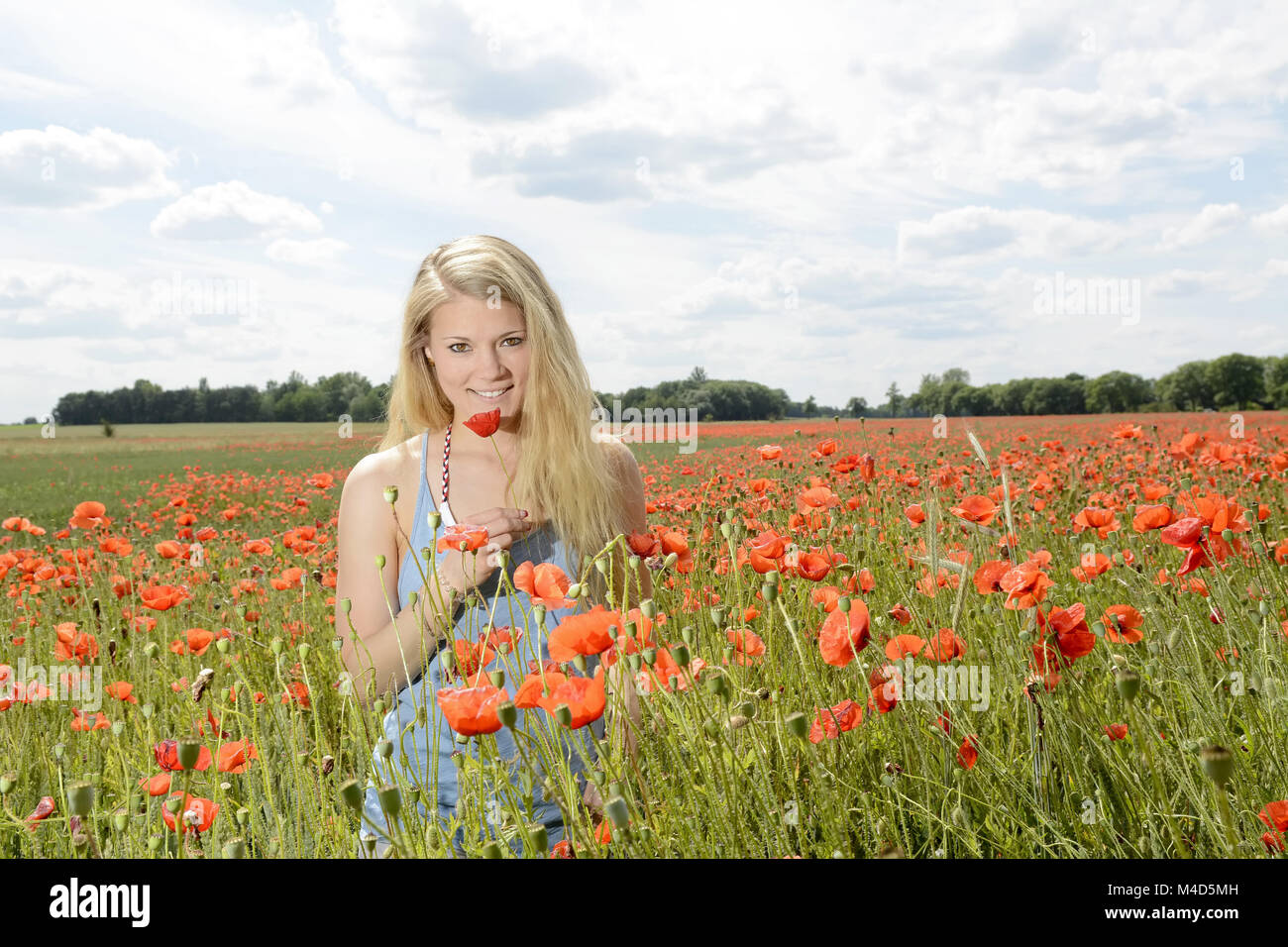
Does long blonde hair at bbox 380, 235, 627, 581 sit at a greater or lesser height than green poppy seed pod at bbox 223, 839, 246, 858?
greater

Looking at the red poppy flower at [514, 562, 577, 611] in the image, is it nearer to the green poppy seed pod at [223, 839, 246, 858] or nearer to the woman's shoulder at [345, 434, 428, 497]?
the green poppy seed pod at [223, 839, 246, 858]

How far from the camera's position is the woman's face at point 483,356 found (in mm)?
1999

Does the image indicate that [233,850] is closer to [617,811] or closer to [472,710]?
[472,710]

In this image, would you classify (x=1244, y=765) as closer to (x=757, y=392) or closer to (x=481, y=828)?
→ (x=481, y=828)

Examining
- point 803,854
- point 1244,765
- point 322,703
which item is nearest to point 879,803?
point 803,854

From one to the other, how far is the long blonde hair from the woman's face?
0.02m

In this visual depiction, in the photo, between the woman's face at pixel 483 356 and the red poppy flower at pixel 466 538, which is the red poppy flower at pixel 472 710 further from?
the woman's face at pixel 483 356

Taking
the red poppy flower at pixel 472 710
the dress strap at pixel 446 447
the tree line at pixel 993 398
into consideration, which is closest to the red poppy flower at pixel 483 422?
the dress strap at pixel 446 447

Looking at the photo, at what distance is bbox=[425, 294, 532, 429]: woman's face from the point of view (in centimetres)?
→ 200

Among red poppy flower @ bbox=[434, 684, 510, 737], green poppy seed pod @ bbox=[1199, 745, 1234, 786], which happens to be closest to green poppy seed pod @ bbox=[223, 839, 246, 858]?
red poppy flower @ bbox=[434, 684, 510, 737]

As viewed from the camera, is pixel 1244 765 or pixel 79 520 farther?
pixel 79 520

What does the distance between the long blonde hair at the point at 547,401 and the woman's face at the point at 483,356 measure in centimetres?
2
